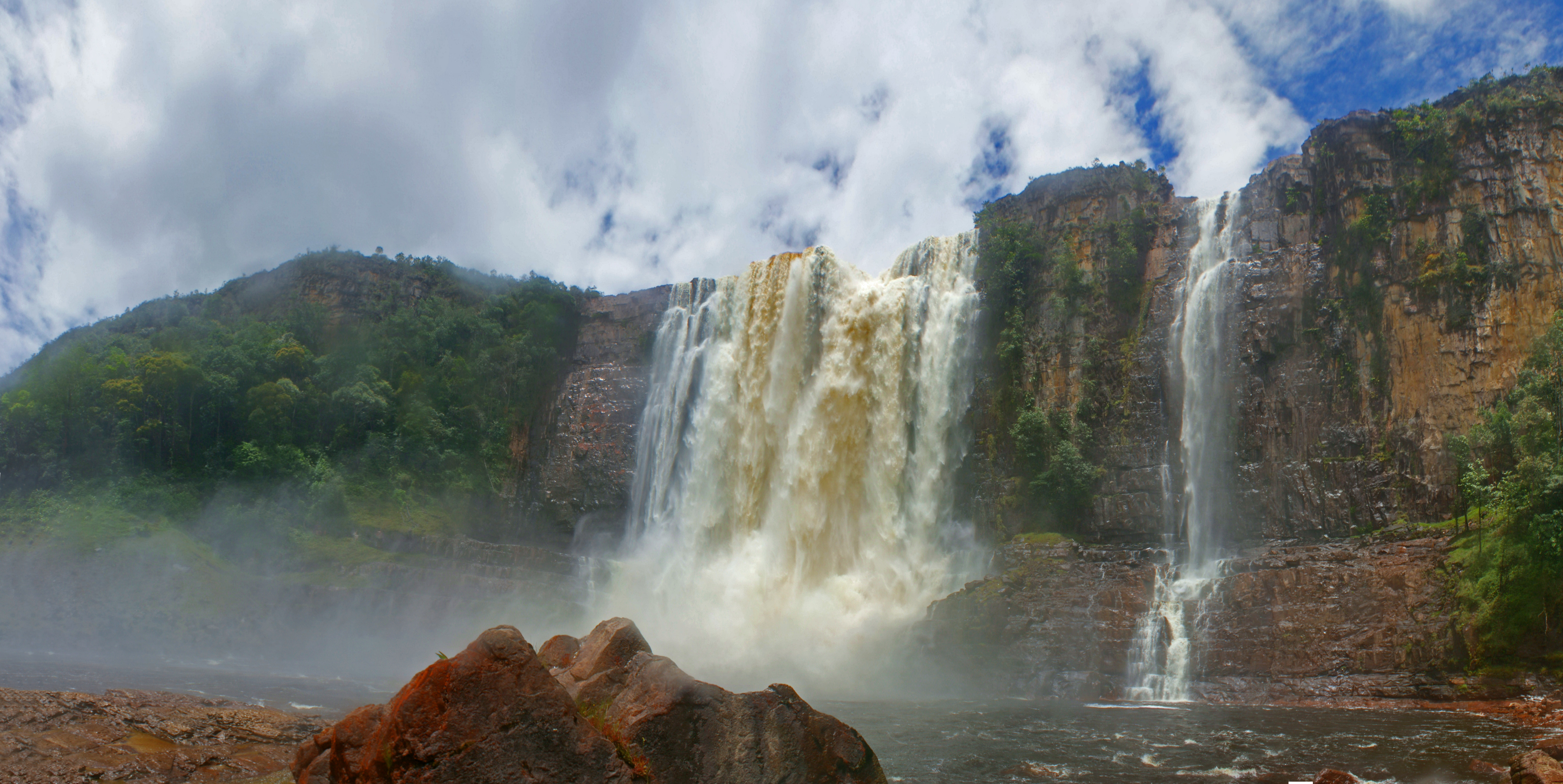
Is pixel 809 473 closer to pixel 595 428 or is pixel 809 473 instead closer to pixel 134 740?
pixel 595 428

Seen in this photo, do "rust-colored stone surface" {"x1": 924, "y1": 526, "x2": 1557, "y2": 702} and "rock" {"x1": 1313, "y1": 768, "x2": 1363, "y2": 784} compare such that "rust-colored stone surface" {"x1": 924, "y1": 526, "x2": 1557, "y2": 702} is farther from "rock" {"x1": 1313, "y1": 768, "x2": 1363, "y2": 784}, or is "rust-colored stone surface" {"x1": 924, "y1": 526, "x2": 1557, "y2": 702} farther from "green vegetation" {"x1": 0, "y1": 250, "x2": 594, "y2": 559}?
"green vegetation" {"x1": 0, "y1": 250, "x2": 594, "y2": 559}

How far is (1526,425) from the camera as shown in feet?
62.6

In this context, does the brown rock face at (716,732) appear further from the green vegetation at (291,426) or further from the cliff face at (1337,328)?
the green vegetation at (291,426)

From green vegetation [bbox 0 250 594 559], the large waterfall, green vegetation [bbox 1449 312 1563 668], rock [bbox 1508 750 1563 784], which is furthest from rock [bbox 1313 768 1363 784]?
green vegetation [bbox 0 250 594 559]

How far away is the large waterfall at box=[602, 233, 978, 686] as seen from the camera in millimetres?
29578

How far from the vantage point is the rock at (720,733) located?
26.4ft

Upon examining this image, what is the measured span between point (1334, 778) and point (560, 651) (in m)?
9.64

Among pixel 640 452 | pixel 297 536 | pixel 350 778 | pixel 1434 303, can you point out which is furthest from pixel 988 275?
pixel 297 536

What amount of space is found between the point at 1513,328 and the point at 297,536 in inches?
1703

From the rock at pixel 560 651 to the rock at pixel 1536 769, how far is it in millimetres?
11115

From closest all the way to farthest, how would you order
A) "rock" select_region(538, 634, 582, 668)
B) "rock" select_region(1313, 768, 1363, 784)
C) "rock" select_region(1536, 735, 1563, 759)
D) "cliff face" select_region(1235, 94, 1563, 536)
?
1. "rock" select_region(1313, 768, 1363, 784)
2. "rock" select_region(1536, 735, 1563, 759)
3. "rock" select_region(538, 634, 582, 668)
4. "cliff face" select_region(1235, 94, 1563, 536)

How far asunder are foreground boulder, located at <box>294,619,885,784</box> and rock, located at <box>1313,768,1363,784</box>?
5.16 metres

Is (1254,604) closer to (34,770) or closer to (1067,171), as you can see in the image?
(1067,171)

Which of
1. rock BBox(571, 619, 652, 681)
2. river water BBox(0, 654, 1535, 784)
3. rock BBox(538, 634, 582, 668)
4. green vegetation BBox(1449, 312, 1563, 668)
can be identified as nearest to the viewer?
rock BBox(571, 619, 652, 681)
